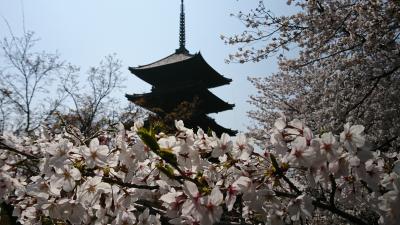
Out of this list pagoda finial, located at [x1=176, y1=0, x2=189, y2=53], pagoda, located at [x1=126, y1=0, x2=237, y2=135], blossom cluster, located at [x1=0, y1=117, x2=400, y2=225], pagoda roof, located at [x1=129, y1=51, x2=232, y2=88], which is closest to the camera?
blossom cluster, located at [x1=0, y1=117, x2=400, y2=225]

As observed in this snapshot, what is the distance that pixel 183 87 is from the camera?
2012 cm

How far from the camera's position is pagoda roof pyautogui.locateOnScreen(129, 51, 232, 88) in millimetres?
20477

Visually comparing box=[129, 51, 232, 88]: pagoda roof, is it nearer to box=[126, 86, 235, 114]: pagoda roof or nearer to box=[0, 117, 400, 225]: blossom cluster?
box=[126, 86, 235, 114]: pagoda roof

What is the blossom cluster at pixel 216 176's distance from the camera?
144 cm

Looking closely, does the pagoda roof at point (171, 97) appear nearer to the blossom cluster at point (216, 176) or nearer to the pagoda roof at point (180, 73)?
the pagoda roof at point (180, 73)

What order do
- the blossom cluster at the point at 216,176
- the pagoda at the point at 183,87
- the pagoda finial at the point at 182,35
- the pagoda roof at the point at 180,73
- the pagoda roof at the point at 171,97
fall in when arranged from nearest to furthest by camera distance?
the blossom cluster at the point at 216,176 → the pagoda at the point at 183,87 → the pagoda roof at the point at 171,97 → the pagoda roof at the point at 180,73 → the pagoda finial at the point at 182,35

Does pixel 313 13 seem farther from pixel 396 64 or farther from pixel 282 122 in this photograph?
pixel 282 122

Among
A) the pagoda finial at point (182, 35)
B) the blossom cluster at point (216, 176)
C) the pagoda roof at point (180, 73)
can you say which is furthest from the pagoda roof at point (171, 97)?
the blossom cluster at point (216, 176)

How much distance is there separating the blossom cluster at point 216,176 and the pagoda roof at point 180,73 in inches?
716

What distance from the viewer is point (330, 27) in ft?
26.3

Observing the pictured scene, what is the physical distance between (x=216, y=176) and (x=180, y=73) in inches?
775

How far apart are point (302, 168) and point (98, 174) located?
104 centimetres

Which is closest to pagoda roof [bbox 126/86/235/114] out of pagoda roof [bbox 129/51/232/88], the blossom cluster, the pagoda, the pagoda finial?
the pagoda

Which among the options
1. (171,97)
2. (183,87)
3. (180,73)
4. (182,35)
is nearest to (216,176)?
(183,87)
